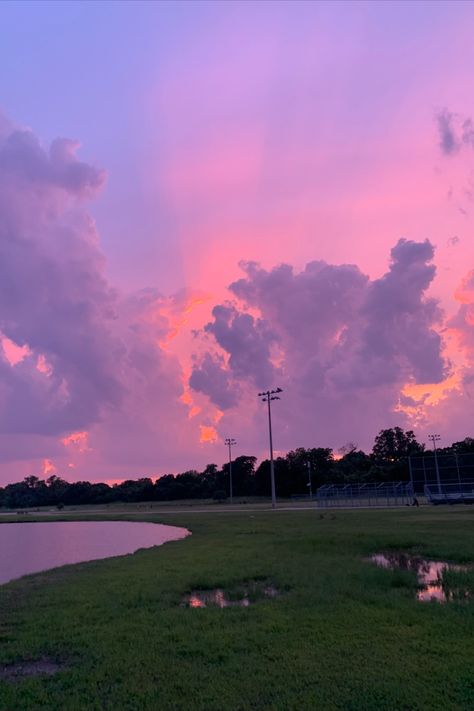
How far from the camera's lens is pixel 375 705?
647cm

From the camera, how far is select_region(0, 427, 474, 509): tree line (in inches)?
5059

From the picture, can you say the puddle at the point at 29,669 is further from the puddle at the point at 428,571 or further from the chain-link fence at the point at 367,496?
the chain-link fence at the point at 367,496

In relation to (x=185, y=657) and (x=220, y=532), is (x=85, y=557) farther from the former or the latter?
(x=185, y=657)

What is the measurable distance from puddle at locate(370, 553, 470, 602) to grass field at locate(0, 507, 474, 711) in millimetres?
435

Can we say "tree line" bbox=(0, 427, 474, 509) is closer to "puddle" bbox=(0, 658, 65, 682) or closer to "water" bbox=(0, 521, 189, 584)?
"water" bbox=(0, 521, 189, 584)

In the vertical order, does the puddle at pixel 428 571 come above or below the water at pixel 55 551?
above

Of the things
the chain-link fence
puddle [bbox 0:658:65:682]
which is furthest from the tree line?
puddle [bbox 0:658:65:682]

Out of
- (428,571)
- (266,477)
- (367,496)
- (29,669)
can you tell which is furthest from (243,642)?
(266,477)

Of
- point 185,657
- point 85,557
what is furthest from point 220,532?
point 185,657

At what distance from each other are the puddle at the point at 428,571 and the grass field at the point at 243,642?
43cm

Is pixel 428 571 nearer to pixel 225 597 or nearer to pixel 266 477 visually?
pixel 225 597

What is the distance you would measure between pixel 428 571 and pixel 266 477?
12884 centimetres

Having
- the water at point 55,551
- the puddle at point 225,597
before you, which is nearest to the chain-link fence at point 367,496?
the water at point 55,551

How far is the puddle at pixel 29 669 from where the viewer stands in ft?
26.4
